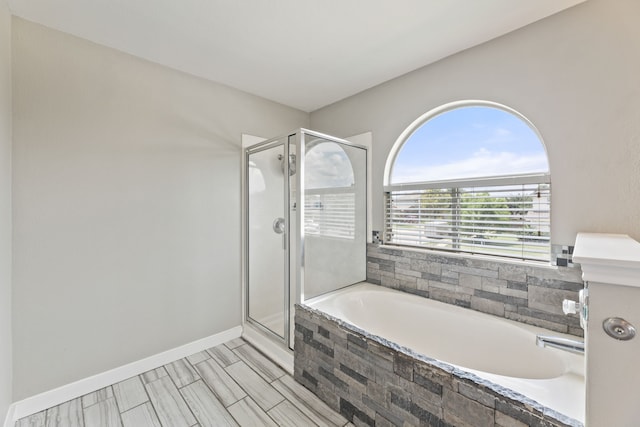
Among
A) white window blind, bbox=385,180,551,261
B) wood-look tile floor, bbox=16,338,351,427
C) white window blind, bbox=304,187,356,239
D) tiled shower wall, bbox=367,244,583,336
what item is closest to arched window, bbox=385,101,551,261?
white window blind, bbox=385,180,551,261

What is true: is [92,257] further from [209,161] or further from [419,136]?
[419,136]

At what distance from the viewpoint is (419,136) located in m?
2.32

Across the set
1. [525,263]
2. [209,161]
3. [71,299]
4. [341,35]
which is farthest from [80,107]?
[525,263]

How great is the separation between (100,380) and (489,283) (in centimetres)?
288

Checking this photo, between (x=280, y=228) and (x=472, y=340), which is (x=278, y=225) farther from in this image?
(x=472, y=340)

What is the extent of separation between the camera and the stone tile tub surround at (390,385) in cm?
100

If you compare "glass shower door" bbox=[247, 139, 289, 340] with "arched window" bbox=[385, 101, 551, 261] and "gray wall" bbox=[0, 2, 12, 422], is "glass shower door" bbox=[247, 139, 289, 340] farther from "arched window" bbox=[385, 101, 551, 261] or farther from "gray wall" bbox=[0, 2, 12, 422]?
"gray wall" bbox=[0, 2, 12, 422]

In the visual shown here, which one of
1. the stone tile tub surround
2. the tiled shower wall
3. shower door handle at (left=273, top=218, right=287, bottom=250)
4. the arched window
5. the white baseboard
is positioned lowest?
the white baseboard

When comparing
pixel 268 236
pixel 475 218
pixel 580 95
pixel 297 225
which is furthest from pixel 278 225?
pixel 580 95

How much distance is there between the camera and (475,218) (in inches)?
77.6

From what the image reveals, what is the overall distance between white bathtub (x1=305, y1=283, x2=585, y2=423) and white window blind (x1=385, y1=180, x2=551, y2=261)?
1.62ft

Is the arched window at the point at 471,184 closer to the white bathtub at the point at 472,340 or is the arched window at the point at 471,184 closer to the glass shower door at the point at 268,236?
the white bathtub at the point at 472,340

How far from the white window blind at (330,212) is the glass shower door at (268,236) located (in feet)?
0.79

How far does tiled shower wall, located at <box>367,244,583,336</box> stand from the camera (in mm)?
1586
